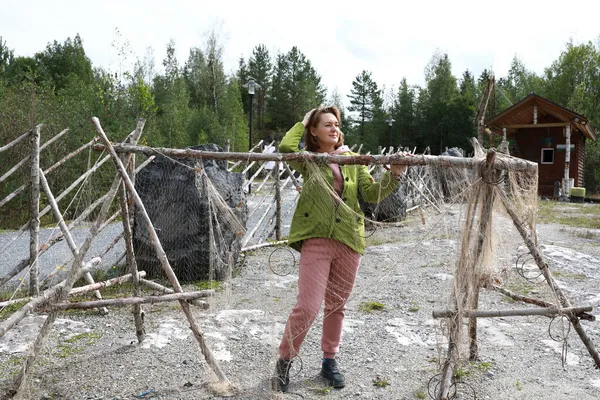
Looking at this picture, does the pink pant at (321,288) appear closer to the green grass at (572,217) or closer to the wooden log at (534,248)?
the wooden log at (534,248)

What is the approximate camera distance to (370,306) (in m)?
4.43

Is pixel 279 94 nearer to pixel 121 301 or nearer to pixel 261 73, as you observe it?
pixel 261 73

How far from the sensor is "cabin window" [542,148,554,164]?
18.5 meters

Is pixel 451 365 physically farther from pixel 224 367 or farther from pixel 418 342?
pixel 224 367

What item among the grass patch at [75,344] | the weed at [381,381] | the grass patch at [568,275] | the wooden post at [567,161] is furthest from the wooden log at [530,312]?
the wooden post at [567,161]

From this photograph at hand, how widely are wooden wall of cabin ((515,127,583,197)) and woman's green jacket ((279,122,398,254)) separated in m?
18.2

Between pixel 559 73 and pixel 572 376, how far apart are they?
30491 millimetres

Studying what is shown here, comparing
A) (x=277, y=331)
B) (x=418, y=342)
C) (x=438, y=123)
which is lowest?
(x=418, y=342)

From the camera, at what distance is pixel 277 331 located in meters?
3.01

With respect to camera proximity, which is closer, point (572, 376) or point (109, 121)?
point (572, 376)

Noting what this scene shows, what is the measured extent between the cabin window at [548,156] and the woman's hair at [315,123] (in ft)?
61.0

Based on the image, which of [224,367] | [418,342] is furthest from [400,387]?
[224,367]

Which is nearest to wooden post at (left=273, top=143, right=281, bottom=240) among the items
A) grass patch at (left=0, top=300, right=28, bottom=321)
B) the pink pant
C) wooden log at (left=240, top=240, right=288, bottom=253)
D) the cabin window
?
wooden log at (left=240, top=240, right=288, bottom=253)

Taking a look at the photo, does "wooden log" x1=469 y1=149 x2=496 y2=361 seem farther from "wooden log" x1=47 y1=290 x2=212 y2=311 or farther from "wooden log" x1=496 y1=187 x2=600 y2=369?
"wooden log" x1=47 y1=290 x2=212 y2=311
